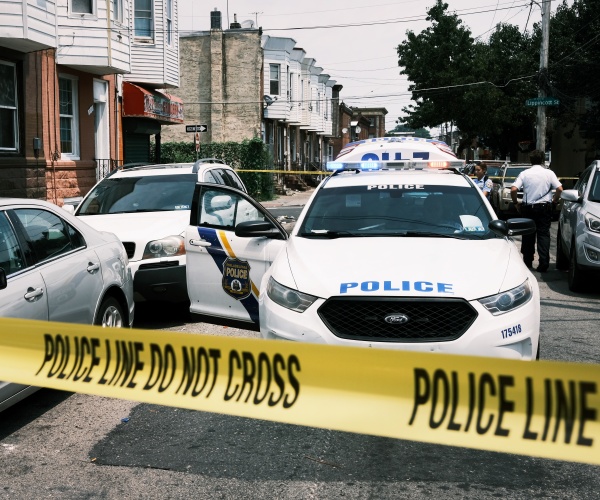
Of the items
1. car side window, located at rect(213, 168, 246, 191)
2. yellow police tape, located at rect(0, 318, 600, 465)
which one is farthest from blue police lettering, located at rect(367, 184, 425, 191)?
car side window, located at rect(213, 168, 246, 191)

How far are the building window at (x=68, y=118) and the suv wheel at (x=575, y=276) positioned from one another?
13.6 m

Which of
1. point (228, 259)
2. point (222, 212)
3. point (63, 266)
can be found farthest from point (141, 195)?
point (63, 266)

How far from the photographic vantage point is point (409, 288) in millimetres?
4969

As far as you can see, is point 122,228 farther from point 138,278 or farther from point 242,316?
point 242,316

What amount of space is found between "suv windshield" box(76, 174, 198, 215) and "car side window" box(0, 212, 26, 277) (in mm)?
4306

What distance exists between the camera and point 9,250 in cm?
528

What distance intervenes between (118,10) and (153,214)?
14.3m

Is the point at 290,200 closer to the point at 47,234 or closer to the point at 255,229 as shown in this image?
Answer: the point at 255,229

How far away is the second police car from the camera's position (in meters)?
4.95

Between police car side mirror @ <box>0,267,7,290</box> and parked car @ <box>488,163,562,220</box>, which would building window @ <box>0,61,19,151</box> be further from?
parked car @ <box>488,163,562,220</box>

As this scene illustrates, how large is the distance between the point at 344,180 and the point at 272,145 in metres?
40.4

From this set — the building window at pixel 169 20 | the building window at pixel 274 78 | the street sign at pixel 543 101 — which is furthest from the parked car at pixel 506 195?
the building window at pixel 274 78

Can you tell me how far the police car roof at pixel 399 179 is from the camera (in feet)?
22.9

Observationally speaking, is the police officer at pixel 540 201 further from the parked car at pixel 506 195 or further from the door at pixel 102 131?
the door at pixel 102 131
